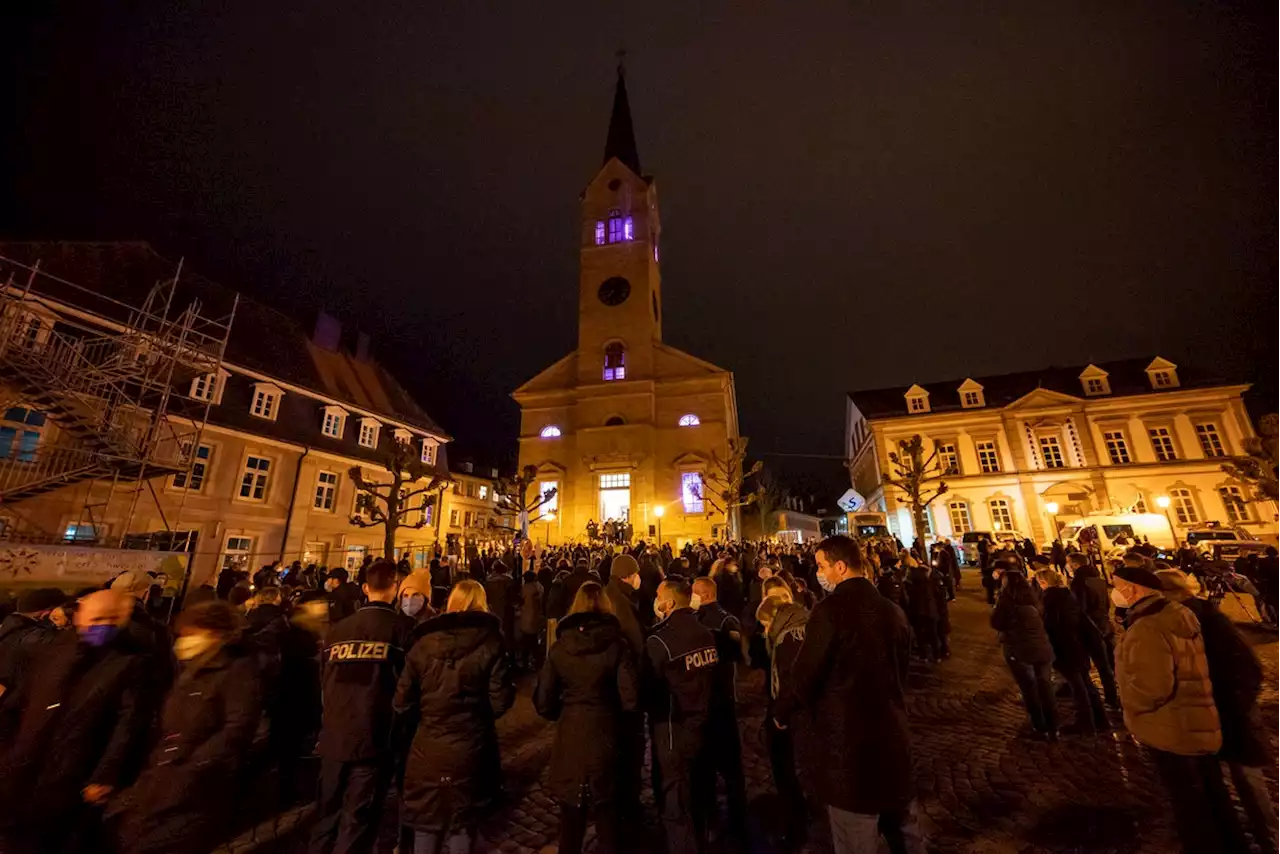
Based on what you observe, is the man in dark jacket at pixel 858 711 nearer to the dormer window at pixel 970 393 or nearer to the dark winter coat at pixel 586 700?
the dark winter coat at pixel 586 700

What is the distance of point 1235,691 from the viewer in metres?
3.65

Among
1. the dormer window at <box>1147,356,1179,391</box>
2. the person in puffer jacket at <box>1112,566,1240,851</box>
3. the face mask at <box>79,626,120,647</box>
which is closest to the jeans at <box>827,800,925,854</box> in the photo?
the person in puffer jacket at <box>1112,566,1240,851</box>

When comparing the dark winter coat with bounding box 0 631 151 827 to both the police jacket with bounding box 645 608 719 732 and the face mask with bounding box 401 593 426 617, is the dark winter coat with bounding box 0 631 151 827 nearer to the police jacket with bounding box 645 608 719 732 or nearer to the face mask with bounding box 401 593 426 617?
the face mask with bounding box 401 593 426 617

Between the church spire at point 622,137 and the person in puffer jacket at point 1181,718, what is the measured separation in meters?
39.7

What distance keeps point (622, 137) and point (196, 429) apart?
3521cm

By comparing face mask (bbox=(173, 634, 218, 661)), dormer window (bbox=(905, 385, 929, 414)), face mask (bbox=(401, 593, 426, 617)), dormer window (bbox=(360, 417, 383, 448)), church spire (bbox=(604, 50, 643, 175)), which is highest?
church spire (bbox=(604, 50, 643, 175))

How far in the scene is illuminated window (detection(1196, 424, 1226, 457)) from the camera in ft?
99.0

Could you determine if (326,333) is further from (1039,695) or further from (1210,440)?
(1210,440)

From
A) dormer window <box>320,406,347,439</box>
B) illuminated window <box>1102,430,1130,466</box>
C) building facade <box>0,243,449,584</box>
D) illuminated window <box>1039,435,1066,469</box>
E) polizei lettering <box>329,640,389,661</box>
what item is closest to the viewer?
polizei lettering <box>329,640,389,661</box>

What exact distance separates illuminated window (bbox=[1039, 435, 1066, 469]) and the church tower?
25.6m

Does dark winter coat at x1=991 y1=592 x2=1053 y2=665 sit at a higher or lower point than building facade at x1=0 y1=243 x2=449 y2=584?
lower

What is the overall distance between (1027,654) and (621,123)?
148ft

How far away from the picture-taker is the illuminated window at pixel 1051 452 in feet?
106

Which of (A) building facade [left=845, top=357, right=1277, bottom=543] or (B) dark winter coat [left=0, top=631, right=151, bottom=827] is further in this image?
(A) building facade [left=845, top=357, right=1277, bottom=543]
